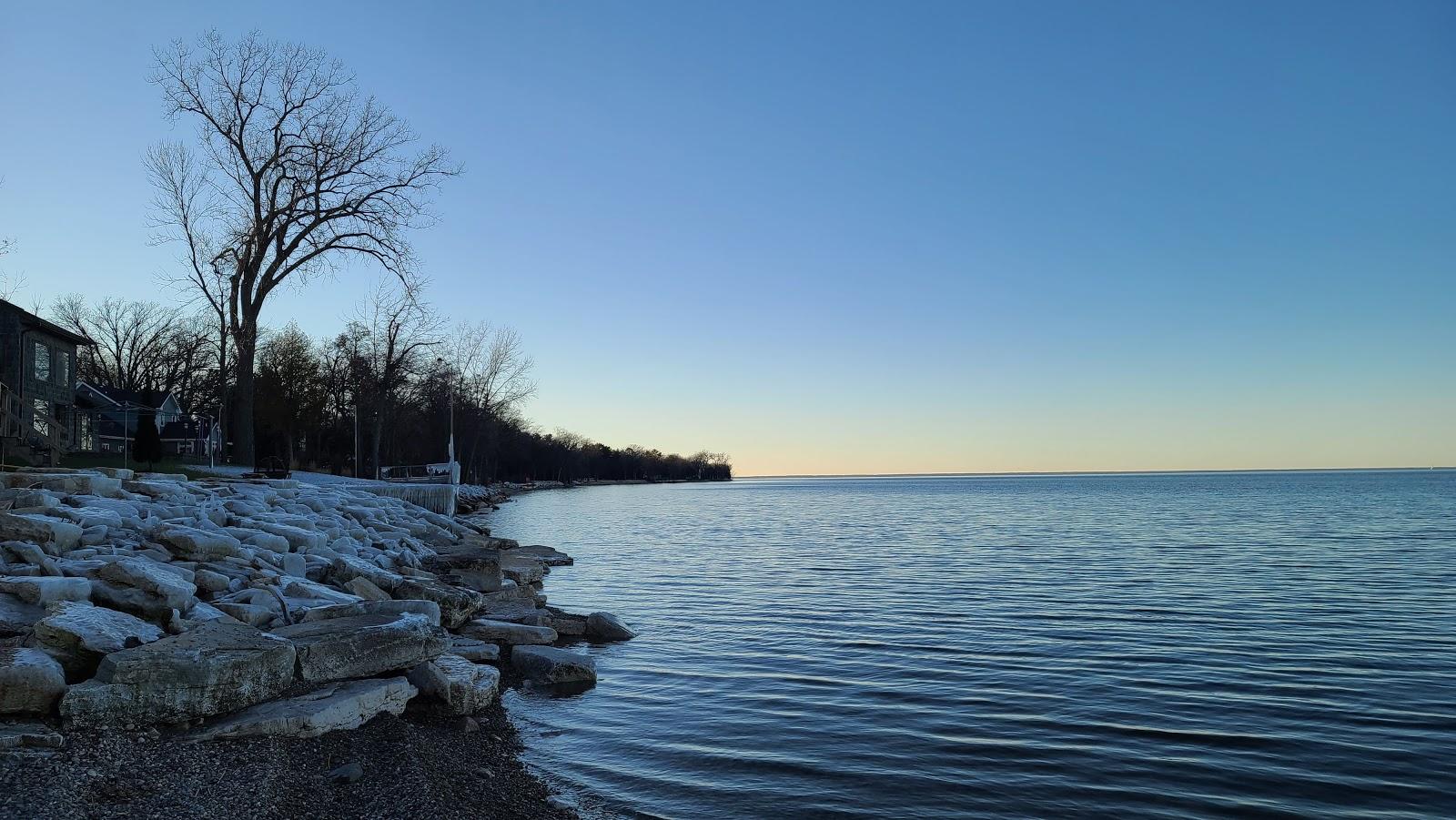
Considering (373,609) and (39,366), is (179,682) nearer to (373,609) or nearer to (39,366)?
(373,609)

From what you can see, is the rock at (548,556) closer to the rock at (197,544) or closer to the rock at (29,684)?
the rock at (197,544)

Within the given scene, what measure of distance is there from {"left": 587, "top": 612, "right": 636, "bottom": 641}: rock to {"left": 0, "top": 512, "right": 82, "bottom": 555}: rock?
6183mm

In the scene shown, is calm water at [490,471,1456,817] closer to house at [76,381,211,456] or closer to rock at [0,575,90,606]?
rock at [0,575,90,606]

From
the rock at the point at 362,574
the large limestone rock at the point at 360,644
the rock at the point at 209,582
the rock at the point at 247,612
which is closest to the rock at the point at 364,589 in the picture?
the rock at the point at 362,574

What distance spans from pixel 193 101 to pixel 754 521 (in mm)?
29188

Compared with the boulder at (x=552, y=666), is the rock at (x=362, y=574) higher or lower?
higher

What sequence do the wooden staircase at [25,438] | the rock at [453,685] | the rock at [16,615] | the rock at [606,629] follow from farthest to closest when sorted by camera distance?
the wooden staircase at [25,438] < the rock at [606,629] < the rock at [453,685] < the rock at [16,615]

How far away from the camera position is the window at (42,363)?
30.1 meters

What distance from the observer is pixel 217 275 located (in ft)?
106

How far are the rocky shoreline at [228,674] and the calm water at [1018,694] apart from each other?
869 millimetres

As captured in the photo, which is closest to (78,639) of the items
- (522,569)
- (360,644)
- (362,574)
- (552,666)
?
(360,644)

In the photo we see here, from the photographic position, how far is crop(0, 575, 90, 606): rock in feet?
23.3

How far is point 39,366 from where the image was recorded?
30.5m

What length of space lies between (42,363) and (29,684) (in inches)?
1276
